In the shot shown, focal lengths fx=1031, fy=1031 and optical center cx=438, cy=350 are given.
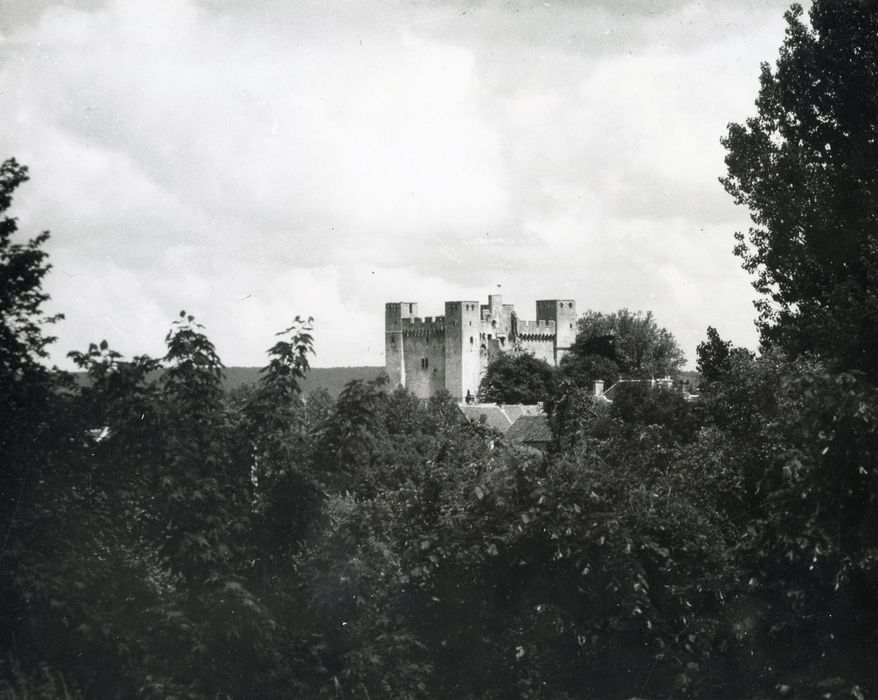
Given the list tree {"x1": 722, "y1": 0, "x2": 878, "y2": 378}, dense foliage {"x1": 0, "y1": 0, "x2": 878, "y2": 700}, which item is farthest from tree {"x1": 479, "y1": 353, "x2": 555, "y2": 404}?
dense foliage {"x1": 0, "y1": 0, "x2": 878, "y2": 700}

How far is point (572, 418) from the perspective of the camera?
13195mm

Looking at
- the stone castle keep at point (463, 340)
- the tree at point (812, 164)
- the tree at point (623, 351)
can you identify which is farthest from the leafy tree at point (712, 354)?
the stone castle keep at point (463, 340)

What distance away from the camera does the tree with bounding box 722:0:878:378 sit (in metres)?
18.3

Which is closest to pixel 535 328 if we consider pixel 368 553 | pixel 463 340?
pixel 463 340

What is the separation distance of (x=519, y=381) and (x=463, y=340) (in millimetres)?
18486

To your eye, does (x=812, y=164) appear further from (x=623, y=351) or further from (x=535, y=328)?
(x=535, y=328)

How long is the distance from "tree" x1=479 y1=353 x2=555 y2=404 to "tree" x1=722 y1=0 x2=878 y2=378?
67.8m

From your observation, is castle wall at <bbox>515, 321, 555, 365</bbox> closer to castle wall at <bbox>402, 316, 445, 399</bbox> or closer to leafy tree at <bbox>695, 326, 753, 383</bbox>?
castle wall at <bbox>402, 316, 445, 399</bbox>

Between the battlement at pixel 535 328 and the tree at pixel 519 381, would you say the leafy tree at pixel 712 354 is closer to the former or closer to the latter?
the tree at pixel 519 381

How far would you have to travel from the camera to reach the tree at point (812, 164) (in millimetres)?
18344

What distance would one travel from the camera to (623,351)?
303ft

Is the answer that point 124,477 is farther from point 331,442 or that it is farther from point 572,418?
point 572,418

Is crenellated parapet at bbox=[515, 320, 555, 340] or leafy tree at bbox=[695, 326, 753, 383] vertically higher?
crenellated parapet at bbox=[515, 320, 555, 340]

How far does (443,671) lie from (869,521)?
476 cm
